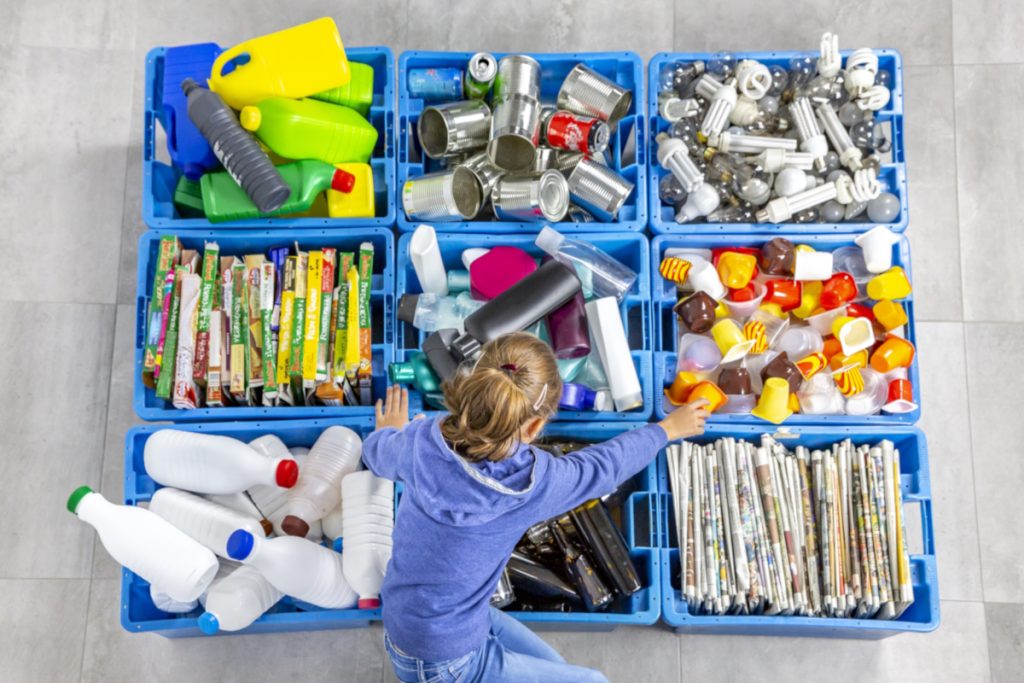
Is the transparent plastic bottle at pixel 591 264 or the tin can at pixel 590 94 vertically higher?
the tin can at pixel 590 94

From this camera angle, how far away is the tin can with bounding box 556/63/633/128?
5.57 feet

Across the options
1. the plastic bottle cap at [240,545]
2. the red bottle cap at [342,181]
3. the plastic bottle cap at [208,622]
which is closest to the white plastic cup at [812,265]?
the red bottle cap at [342,181]

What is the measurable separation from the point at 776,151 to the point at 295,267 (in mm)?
979

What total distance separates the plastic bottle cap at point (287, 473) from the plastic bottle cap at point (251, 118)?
62 centimetres

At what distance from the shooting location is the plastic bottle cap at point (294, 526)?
→ 1.48 m

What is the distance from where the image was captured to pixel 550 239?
5.37ft

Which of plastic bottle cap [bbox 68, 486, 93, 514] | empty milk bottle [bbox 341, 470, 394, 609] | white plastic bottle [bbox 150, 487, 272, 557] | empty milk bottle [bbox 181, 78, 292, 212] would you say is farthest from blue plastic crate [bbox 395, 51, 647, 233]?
plastic bottle cap [bbox 68, 486, 93, 514]

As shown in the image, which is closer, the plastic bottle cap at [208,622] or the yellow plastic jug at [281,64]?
the plastic bottle cap at [208,622]

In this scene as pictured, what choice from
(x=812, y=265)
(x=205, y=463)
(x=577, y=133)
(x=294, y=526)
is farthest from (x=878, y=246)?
(x=205, y=463)

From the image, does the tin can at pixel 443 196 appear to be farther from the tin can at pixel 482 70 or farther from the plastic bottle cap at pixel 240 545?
the plastic bottle cap at pixel 240 545

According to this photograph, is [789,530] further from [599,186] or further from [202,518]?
[202,518]

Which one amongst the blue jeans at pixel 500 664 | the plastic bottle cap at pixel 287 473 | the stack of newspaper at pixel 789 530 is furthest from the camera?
the stack of newspaper at pixel 789 530

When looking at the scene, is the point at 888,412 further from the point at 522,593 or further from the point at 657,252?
the point at 522,593

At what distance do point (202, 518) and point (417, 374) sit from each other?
469 mm
